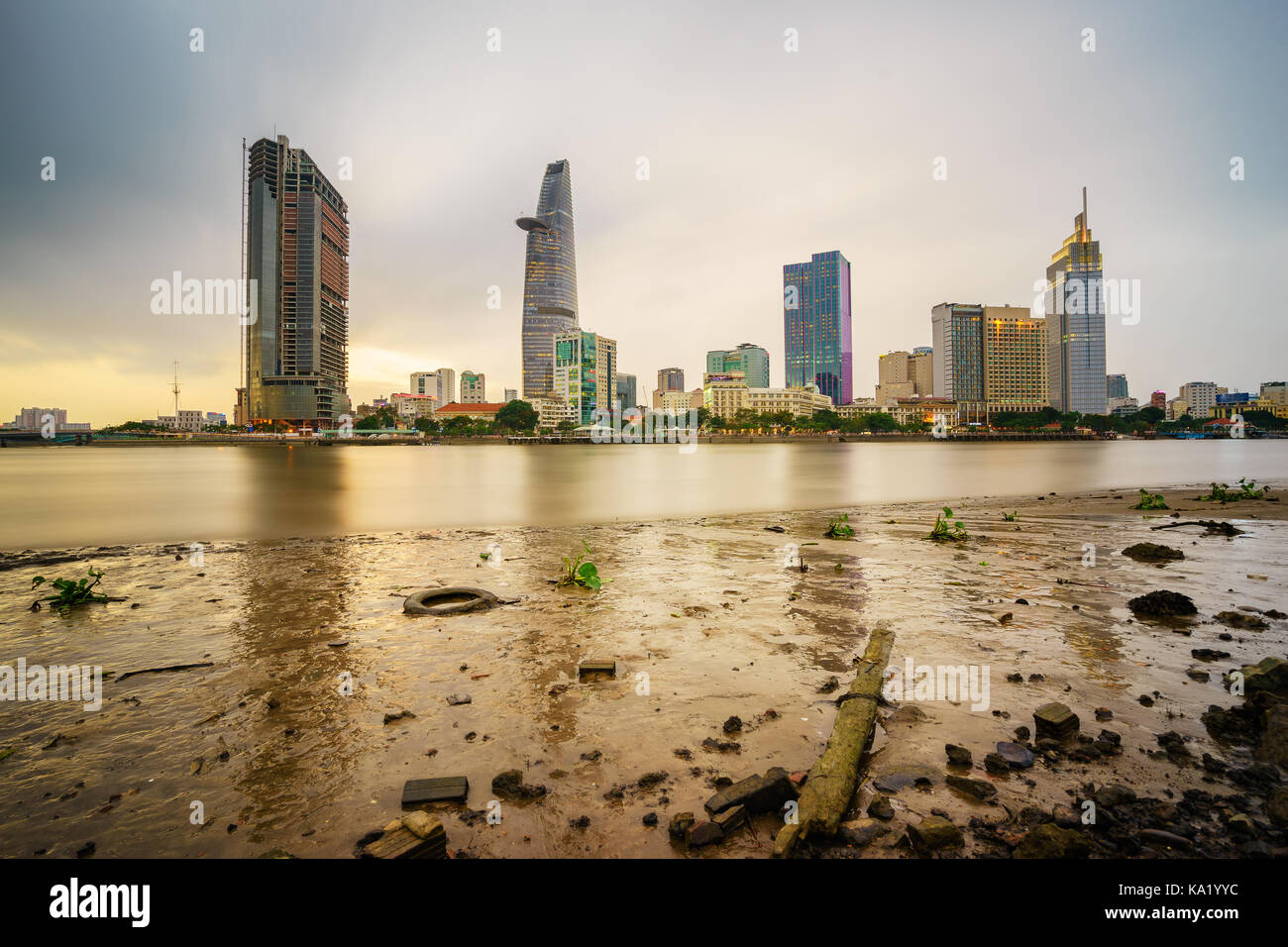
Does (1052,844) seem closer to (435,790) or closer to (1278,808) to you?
(1278,808)

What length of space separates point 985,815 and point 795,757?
128 cm

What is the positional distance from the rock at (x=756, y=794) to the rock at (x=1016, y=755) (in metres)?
1.85

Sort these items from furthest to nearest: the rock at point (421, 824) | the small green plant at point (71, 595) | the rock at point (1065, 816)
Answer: the small green plant at point (71, 595) → the rock at point (1065, 816) → the rock at point (421, 824)

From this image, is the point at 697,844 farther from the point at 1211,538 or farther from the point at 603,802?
the point at 1211,538

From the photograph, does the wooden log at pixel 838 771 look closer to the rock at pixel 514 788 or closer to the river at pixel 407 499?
the rock at pixel 514 788

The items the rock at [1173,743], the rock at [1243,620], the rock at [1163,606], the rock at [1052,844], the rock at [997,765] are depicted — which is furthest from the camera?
the rock at [1163,606]

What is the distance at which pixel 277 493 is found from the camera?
33250mm

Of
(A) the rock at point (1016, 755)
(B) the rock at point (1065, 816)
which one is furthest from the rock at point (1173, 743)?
(B) the rock at point (1065, 816)

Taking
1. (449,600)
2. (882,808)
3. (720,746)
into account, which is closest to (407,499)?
(449,600)

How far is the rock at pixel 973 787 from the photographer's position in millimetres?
3812

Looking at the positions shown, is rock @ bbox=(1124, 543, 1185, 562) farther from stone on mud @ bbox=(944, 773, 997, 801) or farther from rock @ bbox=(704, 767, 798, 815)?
rock @ bbox=(704, 767, 798, 815)

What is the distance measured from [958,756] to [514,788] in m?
3.35

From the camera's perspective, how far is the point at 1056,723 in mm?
4609
